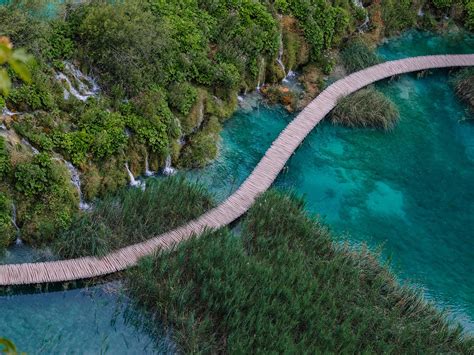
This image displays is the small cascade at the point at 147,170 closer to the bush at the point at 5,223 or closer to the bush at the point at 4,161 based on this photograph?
the bush at the point at 4,161

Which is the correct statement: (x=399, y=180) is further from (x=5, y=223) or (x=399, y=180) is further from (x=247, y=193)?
(x=5, y=223)

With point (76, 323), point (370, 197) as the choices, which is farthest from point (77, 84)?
point (370, 197)

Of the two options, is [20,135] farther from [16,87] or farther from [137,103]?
[137,103]

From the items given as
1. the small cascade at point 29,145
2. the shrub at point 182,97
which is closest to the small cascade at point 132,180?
the small cascade at point 29,145

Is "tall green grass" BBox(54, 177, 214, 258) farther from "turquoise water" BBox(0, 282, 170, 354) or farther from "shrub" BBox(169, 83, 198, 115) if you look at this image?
"shrub" BBox(169, 83, 198, 115)

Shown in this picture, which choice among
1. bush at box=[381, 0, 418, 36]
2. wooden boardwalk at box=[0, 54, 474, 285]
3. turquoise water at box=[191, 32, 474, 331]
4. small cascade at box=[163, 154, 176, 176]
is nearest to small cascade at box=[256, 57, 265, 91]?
turquoise water at box=[191, 32, 474, 331]

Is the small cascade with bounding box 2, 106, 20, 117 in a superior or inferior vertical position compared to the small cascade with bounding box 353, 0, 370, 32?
inferior
